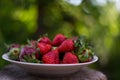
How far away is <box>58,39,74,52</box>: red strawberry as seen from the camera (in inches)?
34.0

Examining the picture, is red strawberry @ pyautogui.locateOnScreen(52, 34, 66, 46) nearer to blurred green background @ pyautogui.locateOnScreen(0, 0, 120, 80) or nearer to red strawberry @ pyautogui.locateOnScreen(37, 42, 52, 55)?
red strawberry @ pyautogui.locateOnScreen(37, 42, 52, 55)

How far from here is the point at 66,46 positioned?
864 millimetres

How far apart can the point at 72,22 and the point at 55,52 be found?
1365 millimetres

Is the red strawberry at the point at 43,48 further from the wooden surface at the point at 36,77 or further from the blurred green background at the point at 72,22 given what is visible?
the blurred green background at the point at 72,22

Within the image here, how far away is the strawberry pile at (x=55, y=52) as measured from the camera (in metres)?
0.84

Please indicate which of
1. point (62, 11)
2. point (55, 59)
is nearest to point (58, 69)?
point (55, 59)

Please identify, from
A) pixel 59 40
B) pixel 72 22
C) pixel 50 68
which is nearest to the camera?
pixel 50 68

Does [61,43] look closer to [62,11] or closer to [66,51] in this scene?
[66,51]

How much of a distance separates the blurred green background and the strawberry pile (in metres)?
1.22

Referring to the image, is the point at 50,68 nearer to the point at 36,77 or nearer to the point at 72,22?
the point at 36,77

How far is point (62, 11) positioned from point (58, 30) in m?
0.16

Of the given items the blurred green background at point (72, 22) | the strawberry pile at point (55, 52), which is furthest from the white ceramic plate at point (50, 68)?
the blurred green background at point (72, 22)

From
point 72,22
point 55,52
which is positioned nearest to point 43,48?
point 55,52

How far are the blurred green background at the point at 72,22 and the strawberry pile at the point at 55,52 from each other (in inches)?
47.9
